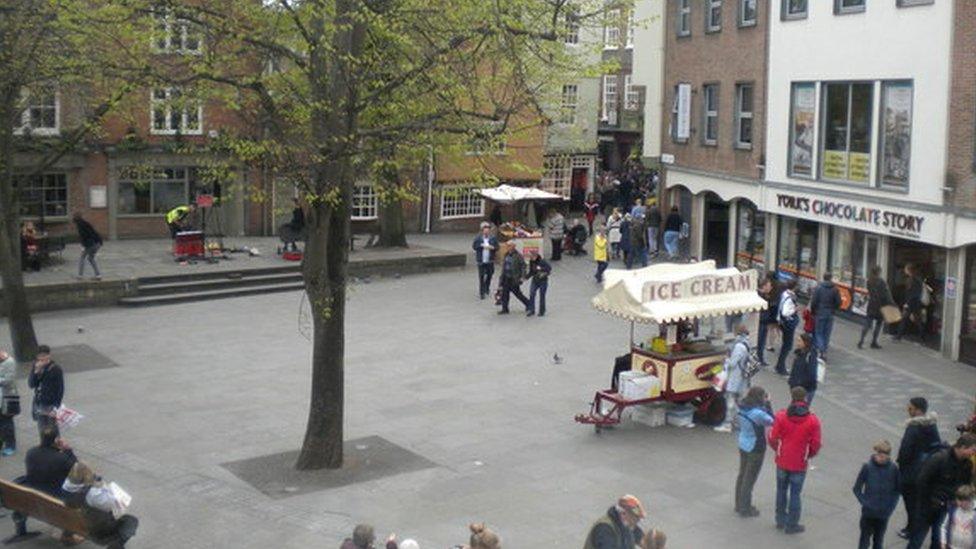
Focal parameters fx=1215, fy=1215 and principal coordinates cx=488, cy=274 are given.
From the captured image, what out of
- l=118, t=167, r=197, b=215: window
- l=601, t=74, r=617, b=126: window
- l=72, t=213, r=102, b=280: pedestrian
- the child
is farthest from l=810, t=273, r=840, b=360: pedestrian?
l=601, t=74, r=617, b=126: window

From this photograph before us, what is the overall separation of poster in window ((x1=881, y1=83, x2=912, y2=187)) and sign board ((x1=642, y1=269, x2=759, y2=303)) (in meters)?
7.80

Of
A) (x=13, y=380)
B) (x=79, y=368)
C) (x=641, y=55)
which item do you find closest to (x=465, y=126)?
(x=13, y=380)

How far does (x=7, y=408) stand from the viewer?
16234 mm

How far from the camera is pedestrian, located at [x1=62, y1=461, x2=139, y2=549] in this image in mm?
12344

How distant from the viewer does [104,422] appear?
1830 cm

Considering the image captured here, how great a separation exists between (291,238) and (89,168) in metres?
7.87

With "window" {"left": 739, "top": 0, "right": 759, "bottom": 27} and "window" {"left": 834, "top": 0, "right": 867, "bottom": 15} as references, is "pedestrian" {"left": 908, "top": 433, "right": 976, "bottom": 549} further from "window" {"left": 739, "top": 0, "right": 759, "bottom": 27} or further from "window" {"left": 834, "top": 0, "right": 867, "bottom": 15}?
"window" {"left": 739, "top": 0, "right": 759, "bottom": 27}

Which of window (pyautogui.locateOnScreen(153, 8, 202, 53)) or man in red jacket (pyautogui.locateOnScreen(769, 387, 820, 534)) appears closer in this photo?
man in red jacket (pyautogui.locateOnScreen(769, 387, 820, 534))

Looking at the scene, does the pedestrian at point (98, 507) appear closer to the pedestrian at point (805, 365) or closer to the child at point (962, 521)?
the child at point (962, 521)

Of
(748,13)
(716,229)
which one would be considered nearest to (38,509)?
(748,13)

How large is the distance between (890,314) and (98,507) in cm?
1687

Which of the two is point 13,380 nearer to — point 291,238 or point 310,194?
point 310,194

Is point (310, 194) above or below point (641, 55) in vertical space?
below

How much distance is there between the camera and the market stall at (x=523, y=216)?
33656mm
